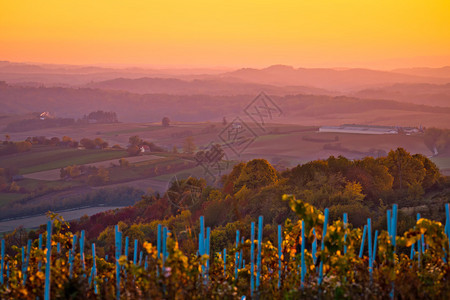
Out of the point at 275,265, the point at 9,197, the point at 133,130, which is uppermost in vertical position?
the point at 275,265

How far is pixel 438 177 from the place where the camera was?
20469 mm

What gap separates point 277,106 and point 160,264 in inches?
5390

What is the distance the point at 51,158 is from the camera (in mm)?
76750

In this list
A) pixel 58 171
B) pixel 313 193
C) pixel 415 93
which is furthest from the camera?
pixel 415 93

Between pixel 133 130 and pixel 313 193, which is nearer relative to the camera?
pixel 313 193

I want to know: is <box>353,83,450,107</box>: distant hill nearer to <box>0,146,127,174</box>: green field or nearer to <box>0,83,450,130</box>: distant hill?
<box>0,83,450,130</box>: distant hill

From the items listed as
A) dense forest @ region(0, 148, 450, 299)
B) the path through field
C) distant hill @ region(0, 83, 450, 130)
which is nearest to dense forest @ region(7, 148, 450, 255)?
dense forest @ region(0, 148, 450, 299)

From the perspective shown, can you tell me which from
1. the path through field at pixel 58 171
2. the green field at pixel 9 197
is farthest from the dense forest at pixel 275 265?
the path through field at pixel 58 171

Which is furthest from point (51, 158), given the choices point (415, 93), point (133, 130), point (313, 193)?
point (415, 93)

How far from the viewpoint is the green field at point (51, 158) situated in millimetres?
73500

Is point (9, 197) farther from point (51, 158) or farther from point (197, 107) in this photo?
point (197, 107)

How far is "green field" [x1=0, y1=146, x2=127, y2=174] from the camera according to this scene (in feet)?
241

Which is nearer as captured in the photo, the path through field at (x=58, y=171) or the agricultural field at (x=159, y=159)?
the agricultural field at (x=159, y=159)

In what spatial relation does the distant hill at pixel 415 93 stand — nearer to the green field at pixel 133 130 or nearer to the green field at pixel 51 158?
the green field at pixel 133 130
